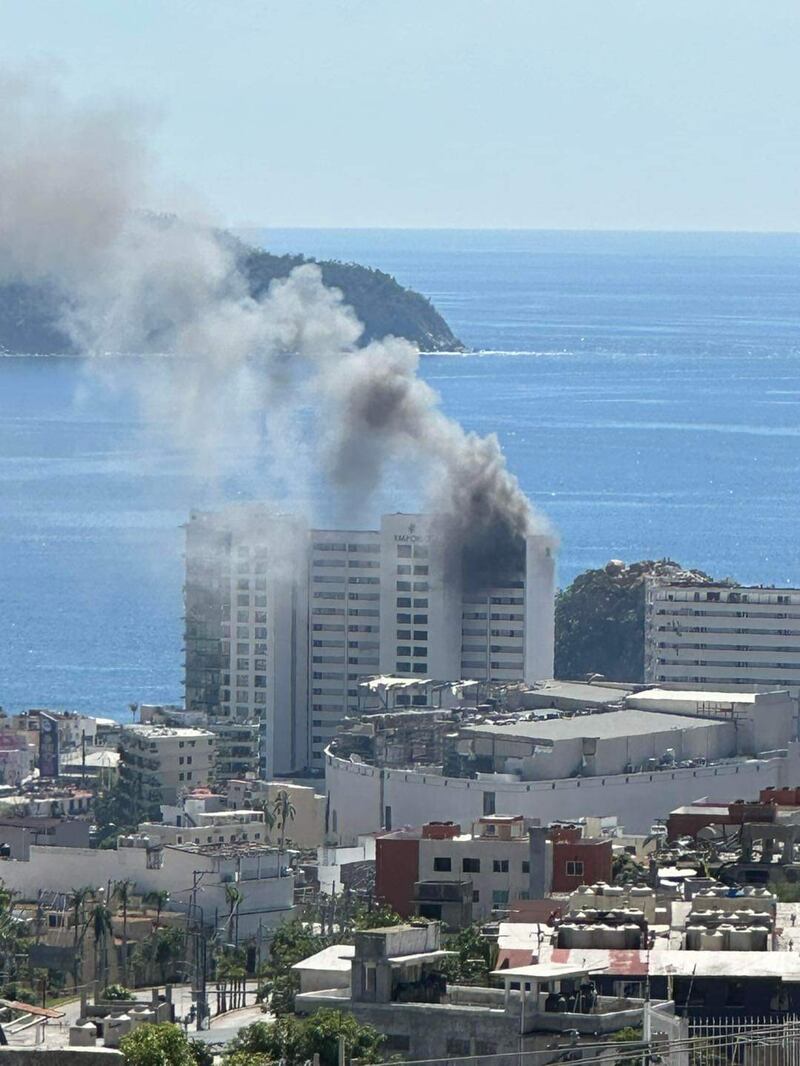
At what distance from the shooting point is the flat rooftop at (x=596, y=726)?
65625 mm

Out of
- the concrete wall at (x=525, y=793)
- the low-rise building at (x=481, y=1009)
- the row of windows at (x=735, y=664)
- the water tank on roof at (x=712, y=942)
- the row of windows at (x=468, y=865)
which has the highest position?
the row of windows at (x=735, y=664)

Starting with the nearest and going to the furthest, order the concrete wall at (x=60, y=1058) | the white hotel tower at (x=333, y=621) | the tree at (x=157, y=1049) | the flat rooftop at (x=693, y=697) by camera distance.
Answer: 1. the concrete wall at (x=60, y=1058)
2. the tree at (x=157, y=1049)
3. the flat rooftop at (x=693, y=697)
4. the white hotel tower at (x=333, y=621)

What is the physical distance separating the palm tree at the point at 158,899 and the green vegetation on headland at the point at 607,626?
129 ft

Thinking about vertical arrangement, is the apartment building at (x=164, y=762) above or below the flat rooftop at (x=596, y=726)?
below

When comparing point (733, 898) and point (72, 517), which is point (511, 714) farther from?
point (72, 517)

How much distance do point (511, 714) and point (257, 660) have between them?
12.3 m

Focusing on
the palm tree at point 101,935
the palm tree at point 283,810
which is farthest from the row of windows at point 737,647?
the palm tree at point 101,935

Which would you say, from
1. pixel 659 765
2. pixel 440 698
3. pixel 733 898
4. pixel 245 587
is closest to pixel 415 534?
pixel 245 587

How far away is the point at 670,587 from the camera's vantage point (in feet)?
270

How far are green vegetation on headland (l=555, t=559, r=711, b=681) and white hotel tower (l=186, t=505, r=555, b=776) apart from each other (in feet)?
26.1

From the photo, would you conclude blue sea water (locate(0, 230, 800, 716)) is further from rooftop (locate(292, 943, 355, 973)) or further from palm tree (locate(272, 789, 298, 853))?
rooftop (locate(292, 943, 355, 973))

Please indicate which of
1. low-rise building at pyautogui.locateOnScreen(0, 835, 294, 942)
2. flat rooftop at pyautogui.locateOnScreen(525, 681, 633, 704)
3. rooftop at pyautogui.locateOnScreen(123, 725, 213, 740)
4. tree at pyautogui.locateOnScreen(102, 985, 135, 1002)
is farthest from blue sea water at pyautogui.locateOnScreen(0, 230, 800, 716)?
tree at pyautogui.locateOnScreen(102, 985, 135, 1002)

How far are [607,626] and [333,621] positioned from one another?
38.4ft

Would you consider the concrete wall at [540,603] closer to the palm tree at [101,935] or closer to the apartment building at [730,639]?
the apartment building at [730,639]
